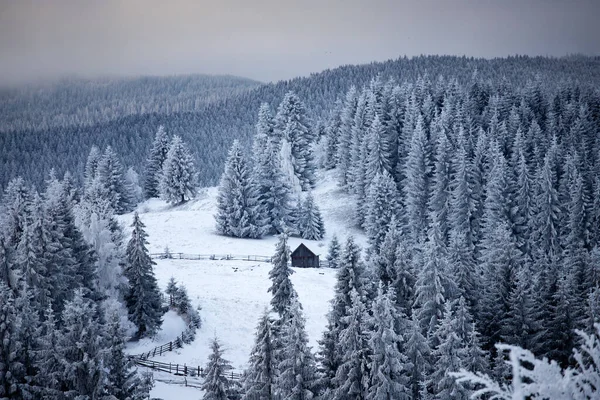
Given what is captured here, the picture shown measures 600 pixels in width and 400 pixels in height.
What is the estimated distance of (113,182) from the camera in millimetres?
88938

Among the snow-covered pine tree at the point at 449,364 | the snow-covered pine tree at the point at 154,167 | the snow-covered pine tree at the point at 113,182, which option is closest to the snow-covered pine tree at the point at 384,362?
the snow-covered pine tree at the point at 449,364

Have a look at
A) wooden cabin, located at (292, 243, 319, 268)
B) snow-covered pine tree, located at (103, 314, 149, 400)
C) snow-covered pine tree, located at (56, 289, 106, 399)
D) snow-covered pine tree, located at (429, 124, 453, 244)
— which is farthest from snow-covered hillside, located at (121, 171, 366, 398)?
snow-covered pine tree, located at (429, 124, 453, 244)

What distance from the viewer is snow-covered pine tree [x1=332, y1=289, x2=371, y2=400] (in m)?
24.6

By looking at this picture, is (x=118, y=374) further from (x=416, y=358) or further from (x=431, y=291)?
(x=431, y=291)

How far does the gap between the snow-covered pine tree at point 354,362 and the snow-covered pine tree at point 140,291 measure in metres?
20.3

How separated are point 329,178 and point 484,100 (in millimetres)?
30197

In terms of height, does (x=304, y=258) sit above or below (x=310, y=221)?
below

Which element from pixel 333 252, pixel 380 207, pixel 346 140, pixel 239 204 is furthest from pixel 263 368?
pixel 346 140

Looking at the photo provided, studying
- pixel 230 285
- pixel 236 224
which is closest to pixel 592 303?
pixel 230 285

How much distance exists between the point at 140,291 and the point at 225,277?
12935mm

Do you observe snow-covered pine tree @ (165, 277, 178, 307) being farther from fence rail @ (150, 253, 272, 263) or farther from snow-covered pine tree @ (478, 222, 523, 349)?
snow-covered pine tree @ (478, 222, 523, 349)

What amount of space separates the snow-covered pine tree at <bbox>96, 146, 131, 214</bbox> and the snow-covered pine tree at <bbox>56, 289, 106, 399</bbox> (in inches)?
2539

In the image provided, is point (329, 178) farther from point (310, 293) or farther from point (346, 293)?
point (346, 293)

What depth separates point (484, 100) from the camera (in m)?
92.2
